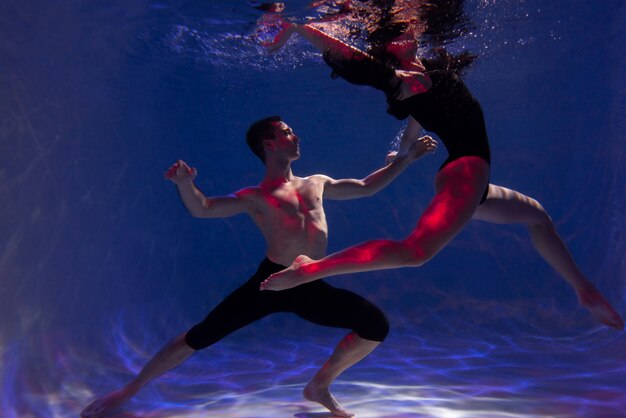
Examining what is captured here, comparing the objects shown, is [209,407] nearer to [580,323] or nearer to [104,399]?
[104,399]

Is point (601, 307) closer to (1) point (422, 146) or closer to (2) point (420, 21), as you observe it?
(1) point (422, 146)

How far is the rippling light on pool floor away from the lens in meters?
4.76

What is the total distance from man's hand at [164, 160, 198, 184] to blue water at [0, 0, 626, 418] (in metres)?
2.65

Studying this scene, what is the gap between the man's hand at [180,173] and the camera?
3.86 meters

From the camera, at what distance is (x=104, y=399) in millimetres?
4551

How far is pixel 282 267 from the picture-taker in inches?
174

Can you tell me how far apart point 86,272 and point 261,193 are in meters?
5.20

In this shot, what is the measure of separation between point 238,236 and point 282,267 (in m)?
12.0

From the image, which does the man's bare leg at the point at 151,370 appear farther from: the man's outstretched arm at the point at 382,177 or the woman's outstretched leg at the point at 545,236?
the woman's outstretched leg at the point at 545,236

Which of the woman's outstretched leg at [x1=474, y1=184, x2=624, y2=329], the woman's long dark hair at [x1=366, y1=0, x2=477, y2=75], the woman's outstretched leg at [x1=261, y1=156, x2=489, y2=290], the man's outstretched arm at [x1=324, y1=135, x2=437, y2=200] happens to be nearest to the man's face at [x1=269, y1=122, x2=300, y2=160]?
the man's outstretched arm at [x1=324, y1=135, x2=437, y2=200]

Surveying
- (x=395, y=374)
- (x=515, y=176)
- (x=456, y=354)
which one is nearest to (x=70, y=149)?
(x=395, y=374)

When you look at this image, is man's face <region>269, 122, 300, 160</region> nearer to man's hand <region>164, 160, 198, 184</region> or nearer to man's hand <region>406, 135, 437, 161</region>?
man's hand <region>164, 160, 198, 184</region>

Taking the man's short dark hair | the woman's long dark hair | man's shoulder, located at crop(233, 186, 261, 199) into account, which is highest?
the woman's long dark hair

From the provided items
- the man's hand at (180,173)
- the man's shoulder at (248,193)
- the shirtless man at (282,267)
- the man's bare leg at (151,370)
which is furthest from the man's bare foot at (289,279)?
the man's bare leg at (151,370)
